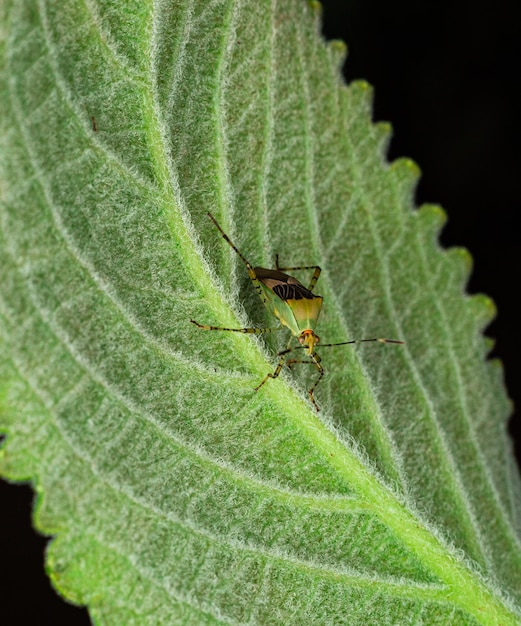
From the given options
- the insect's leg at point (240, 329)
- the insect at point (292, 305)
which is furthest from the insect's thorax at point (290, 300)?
the insect's leg at point (240, 329)

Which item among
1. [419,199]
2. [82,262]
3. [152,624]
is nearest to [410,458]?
[152,624]

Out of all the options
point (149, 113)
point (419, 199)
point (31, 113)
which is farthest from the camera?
point (419, 199)

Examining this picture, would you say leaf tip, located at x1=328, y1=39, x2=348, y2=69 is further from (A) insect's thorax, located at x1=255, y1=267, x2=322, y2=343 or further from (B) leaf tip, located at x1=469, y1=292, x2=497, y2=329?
(B) leaf tip, located at x1=469, y1=292, x2=497, y2=329

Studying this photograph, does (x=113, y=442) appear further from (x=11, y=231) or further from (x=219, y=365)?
(x=11, y=231)

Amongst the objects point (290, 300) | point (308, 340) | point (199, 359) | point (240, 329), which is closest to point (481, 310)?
point (308, 340)

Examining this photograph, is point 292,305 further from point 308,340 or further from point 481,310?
point 481,310
